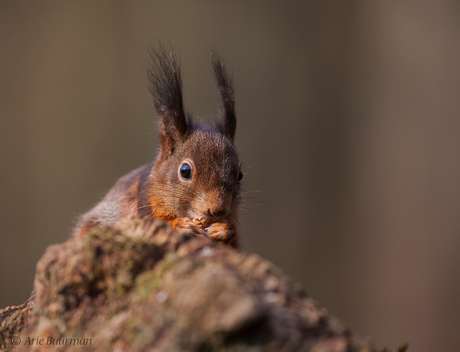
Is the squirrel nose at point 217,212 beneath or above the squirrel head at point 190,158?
beneath

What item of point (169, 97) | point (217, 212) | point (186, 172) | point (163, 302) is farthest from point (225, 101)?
point (163, 302)

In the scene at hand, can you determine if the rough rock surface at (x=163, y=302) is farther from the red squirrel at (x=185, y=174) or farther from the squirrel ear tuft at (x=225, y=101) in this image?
the squirrel ear tuft at (x=225, y=101)

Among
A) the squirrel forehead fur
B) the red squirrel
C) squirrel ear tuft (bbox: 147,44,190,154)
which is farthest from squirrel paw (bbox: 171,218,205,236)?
squirrel ear tuft (bbox: 147,44,190,154)

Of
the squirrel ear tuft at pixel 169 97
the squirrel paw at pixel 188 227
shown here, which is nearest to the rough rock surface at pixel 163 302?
the squirrel paw at pixel 188 227

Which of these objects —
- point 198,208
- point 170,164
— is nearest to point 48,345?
point 198,208

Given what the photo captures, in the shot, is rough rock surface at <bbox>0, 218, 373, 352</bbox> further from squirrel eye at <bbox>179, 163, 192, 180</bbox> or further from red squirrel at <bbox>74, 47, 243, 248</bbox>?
squirrel eye at <bbox>179, 163, 192, 180</bbox>

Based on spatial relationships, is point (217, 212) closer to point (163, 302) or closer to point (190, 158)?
point (190, 158)

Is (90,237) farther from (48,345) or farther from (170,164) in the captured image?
(170,164)
